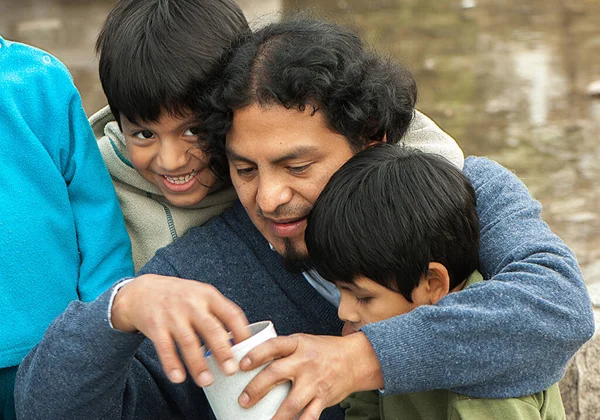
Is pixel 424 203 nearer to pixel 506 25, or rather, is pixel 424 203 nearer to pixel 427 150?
pixel 427 150

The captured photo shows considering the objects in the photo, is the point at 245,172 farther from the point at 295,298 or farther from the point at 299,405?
the point at 299,405

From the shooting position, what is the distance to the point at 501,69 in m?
8.49

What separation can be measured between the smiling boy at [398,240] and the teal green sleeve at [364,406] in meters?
0.12

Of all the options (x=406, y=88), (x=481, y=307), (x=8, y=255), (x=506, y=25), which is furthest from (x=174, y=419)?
(x=506, y=25)

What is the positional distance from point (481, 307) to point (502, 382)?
0.18 meters

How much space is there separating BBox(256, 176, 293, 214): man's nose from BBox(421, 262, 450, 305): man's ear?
41 cm

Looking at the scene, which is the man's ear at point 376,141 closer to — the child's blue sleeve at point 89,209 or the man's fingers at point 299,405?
the child's blue sleeve at point 89,209

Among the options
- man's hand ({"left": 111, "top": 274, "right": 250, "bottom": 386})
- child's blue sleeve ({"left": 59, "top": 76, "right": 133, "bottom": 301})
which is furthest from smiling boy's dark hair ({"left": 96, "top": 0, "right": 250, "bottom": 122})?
man's hand ({"left": 111, "top": 274, "right": 250, "bottom": 386})

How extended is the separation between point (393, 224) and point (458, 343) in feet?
1.19

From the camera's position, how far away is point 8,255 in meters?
2.43

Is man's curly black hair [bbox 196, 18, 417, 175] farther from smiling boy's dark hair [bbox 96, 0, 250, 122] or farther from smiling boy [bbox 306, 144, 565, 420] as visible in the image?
smiling boy [bbox 306, 144, 565, 420]

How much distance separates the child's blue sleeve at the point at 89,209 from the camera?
8.25 ft

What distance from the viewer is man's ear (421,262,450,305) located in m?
2.28

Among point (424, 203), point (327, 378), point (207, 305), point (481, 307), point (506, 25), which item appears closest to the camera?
point (207, 305)
